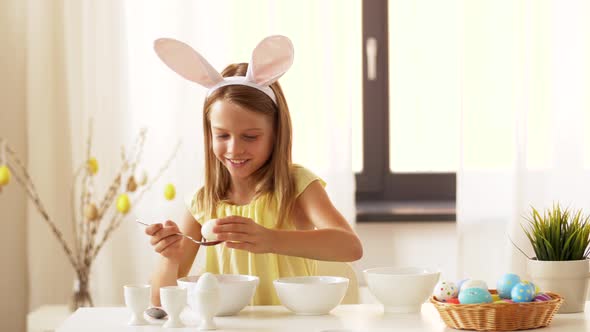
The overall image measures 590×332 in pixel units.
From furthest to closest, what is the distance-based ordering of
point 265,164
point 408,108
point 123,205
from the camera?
point 408,108 → point 123,205 → point 265,164

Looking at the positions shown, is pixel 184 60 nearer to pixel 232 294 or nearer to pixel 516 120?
pixel 232 294

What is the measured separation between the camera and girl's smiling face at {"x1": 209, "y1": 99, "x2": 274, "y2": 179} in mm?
1844

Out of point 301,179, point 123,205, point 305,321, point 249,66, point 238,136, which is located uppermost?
point 249,66

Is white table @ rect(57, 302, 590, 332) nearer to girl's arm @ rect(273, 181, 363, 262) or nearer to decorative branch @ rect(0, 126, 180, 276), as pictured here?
girl's arm @ rect(273, 181, 363, 262)

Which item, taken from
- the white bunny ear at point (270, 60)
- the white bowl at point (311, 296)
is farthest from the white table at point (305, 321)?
the white bunny ear at point (270, 60)

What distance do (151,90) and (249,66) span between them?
1356 mm

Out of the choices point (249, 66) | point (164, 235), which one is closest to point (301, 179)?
point (249, 66)

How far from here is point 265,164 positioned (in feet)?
6.46

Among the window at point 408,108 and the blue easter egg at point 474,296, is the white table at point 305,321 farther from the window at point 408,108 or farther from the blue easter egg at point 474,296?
→ the window at point 408,108

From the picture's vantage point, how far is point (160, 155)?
10.3ft

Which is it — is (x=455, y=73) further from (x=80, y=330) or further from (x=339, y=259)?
(x=80, y=330)

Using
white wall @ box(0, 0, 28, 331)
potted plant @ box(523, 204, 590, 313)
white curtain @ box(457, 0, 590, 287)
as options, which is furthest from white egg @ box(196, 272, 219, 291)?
white wall @ box(0, 0, 28, 331)

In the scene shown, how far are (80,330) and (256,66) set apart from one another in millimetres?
676

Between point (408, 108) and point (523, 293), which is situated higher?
point (408, 108)
